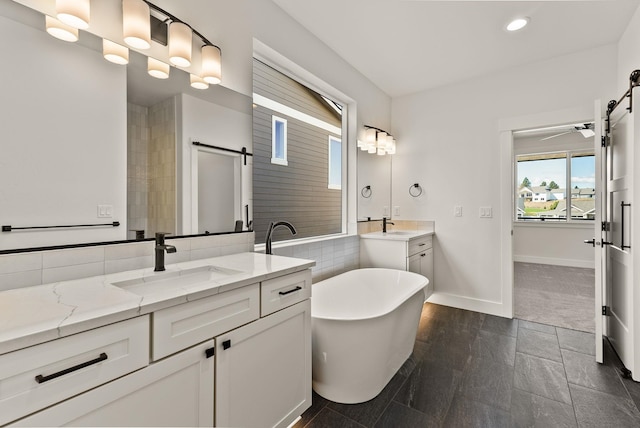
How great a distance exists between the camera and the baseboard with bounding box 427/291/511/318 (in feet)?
10.8

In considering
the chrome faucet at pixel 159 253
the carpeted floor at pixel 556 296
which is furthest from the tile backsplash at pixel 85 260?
the carpeted floor at pixel 556 296

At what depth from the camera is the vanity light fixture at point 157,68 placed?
5.02ft

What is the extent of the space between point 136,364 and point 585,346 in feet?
11.0

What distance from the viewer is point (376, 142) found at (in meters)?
3.51

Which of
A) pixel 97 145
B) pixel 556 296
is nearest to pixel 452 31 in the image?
pixel 97 145

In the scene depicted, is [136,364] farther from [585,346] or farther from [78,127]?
[585,346]

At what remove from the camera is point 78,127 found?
1274 millimetres

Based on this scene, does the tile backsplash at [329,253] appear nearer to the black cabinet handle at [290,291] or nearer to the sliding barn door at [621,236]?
the black cabinet handle at [290,291]

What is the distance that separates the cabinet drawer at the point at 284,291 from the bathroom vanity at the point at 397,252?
169 centimetres

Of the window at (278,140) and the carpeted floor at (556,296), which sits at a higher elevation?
the window at (278,140)

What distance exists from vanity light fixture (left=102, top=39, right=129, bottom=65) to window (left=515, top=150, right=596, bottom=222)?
7047mm

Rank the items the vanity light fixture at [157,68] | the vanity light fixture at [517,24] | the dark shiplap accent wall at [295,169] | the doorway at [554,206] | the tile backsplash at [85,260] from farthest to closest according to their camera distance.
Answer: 1. the doorway at [554,206]
2. the dark shiplap accent wall at [295,169]
3. the vanity light fixture at [517,24]
4. the vanity light fixture at [157,68]
5. the tile backsplash at [85,260]

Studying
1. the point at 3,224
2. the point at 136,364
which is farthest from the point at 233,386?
the point at 3,224

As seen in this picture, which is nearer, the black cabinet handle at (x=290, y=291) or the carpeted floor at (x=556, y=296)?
the black cabinet handle at (x=290, y=291)
